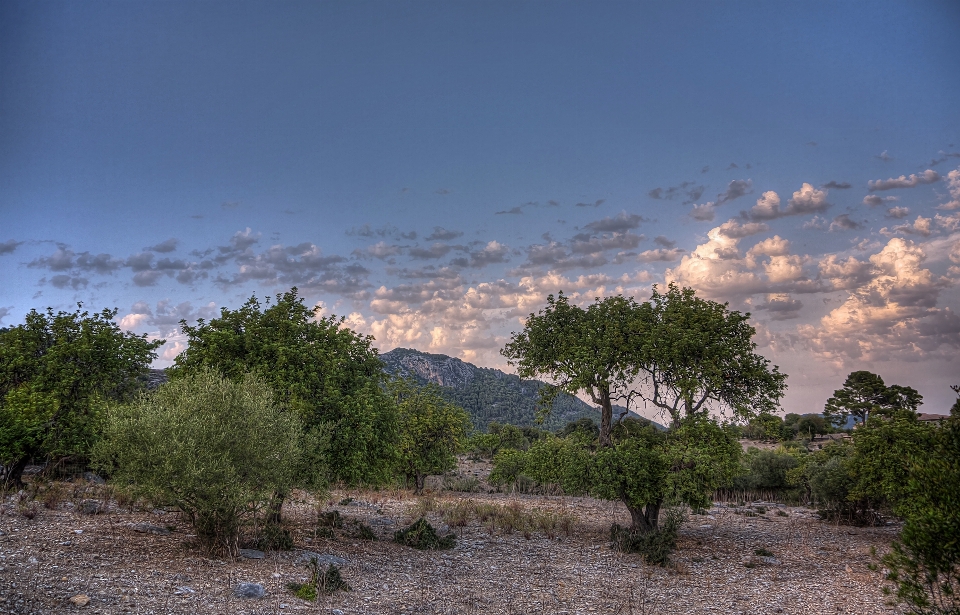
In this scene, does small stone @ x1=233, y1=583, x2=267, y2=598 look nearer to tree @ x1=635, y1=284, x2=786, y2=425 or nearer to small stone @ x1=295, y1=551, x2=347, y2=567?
small stone @ x1=295, y1=551, x2=347, y2=567

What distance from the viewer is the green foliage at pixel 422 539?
74.4ft

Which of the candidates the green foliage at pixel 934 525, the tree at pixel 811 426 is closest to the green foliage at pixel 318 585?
the green foliage at pixel 934 525

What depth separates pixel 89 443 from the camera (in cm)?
2581

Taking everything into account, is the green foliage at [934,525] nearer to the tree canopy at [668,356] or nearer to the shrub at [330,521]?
the tree canopy at [668,356]

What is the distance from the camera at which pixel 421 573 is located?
60.5ft

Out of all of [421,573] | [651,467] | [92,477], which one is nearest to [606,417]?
[651,467]

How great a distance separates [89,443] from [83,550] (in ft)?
42.7

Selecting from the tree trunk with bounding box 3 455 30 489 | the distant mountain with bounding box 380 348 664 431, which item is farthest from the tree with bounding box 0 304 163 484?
the distant mountain with bounding box 380 348 664 431

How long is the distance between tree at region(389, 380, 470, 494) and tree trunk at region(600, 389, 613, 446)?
19.8m

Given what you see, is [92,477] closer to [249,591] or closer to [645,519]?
[249,591]

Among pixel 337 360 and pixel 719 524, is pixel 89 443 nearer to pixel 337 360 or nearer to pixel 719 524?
pixel 337 360

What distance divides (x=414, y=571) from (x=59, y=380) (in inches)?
822


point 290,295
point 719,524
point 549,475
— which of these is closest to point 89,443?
point 290,295

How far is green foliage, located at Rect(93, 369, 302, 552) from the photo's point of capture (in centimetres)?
1495
